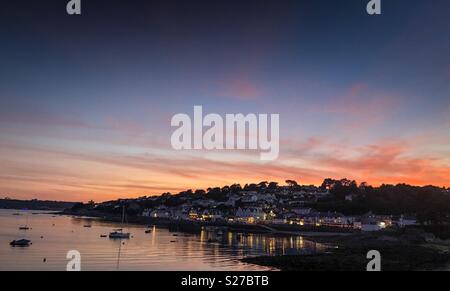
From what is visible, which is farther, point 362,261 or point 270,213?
point 270,213

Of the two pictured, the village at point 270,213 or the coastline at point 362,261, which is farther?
the village at point 270,213

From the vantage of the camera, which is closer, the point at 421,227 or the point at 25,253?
the point at 25,253

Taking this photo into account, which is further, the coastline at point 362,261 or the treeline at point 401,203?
the treeline at point 401,203

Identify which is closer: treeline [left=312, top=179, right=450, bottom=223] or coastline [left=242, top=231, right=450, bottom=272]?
coastline [left=242, top=231, right=450, bottom=272]

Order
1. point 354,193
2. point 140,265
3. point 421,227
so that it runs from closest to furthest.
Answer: point 140,265 → point 421,227 → point 354,193

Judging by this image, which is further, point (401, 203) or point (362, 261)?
point (401, 203)

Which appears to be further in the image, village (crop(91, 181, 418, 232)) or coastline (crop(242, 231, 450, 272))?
village (crop(91, 181, 418, 232))

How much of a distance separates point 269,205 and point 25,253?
234 feet

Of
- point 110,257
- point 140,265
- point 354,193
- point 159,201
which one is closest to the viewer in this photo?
point 140,265
